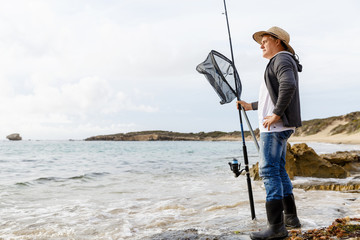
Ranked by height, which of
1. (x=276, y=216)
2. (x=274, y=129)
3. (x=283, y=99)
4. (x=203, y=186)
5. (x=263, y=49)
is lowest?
(x=203, y=186)

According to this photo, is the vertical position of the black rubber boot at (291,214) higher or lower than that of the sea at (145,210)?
higher

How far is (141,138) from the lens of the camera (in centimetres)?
12381

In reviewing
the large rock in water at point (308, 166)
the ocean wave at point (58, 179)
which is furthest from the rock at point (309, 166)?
the ocean wave at point (58, 179)

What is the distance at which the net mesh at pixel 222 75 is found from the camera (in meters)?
4.44

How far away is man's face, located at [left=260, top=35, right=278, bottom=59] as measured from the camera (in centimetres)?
350

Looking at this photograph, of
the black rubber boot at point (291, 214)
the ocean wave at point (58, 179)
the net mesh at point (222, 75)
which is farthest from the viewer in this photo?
the ocean wave at point (58, 179)

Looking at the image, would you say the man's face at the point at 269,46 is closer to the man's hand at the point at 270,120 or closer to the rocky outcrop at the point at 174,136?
the man's hand at the point at 270,120

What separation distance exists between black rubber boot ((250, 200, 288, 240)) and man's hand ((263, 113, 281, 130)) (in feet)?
2.76

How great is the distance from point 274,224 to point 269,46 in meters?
1.97

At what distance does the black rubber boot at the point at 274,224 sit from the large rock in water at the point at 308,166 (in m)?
5.72

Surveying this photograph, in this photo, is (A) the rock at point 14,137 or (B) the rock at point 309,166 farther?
(A) the rock at point 14,137

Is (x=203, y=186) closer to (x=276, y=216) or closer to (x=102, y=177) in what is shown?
(x=102, y=177)

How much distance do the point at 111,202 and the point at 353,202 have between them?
4.87m

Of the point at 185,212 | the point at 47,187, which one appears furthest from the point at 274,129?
the point at 47,187
